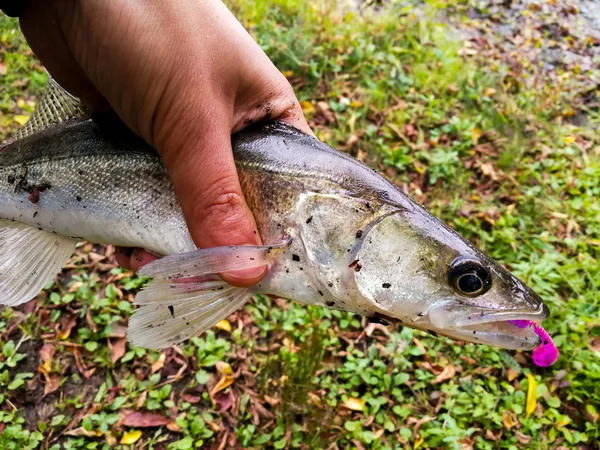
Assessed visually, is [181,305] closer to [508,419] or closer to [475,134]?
[508,419]

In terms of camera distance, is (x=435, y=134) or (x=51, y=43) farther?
(x=435, y=134)

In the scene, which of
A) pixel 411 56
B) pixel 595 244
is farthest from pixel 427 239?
pixel 411 56

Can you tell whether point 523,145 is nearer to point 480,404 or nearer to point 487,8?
point 480,404

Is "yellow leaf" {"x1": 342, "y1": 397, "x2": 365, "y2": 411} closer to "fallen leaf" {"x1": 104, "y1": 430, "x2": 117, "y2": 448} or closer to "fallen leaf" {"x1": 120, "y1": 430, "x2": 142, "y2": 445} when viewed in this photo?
"fallen leaf" {"x1": 120, "y1": 430, "x2": 142, "y2": 445}

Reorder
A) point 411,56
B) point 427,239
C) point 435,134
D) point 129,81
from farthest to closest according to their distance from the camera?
point 411,56 → point 435,134 → point 129,81 → point 427,239

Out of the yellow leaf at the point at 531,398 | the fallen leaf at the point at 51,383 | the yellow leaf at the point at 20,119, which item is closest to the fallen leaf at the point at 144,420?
the fallen leaf at the point at 51,383

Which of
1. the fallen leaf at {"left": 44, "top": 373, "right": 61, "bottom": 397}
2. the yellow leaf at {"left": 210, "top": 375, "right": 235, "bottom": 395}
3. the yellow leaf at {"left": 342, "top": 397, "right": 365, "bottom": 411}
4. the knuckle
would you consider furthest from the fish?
the yellow leaf at {"left": 342, "top": 397, "right": 365, "bottom": 411}
